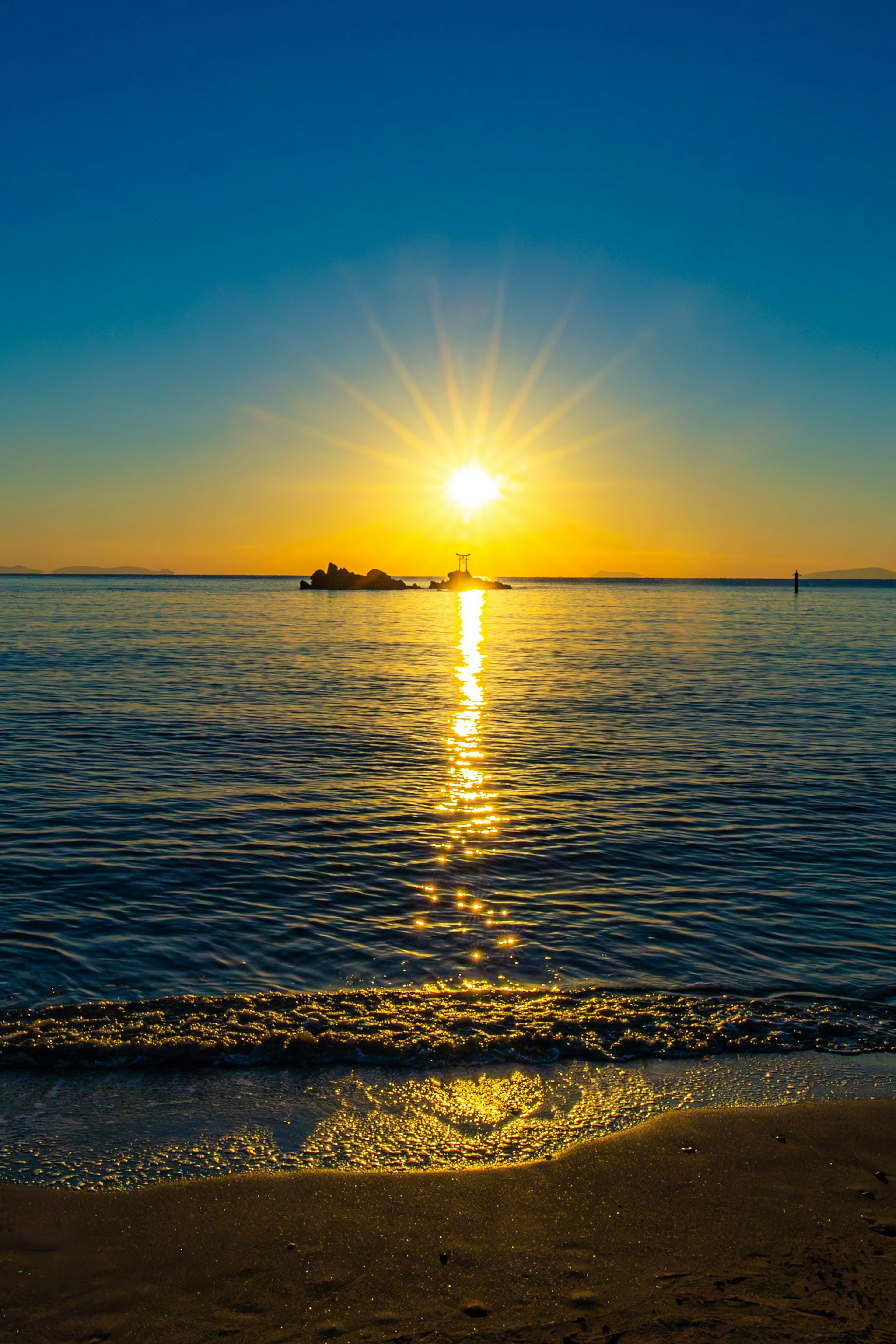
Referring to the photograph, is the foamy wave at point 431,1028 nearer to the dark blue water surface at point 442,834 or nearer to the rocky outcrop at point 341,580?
the dark blue water surface at point 442,834

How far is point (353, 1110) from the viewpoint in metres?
5.94

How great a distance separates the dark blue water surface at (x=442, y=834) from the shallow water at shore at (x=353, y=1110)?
4.96 ft

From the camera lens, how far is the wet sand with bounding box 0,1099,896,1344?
4012mm

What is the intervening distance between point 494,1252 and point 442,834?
29.0 ft

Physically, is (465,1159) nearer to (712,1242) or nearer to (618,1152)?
(618,1152)

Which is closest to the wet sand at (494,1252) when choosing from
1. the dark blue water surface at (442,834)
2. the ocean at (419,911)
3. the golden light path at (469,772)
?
the ocean at (419,911)

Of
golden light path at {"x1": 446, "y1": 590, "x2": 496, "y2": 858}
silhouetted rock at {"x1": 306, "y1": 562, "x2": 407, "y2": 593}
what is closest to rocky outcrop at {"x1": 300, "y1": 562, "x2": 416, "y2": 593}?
silhouetted rock at {"x1": 306, "y1": 562, "x2": 407, "y2": 593}

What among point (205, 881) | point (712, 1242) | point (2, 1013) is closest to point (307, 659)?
point (205, 881)

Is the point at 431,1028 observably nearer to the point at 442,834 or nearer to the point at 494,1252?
the point at 494,1252

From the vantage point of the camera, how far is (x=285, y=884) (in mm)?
10938

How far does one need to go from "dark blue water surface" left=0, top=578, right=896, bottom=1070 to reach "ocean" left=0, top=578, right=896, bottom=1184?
6 cm

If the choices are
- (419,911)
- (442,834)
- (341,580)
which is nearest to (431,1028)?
(419,911)

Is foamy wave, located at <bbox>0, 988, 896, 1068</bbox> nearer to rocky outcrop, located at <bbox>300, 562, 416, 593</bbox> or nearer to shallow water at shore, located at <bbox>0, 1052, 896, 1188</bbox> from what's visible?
shallow water at shore, located at <bbox>0, 1052, 896, 1188</bbox>

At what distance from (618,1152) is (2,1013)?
5.08m
